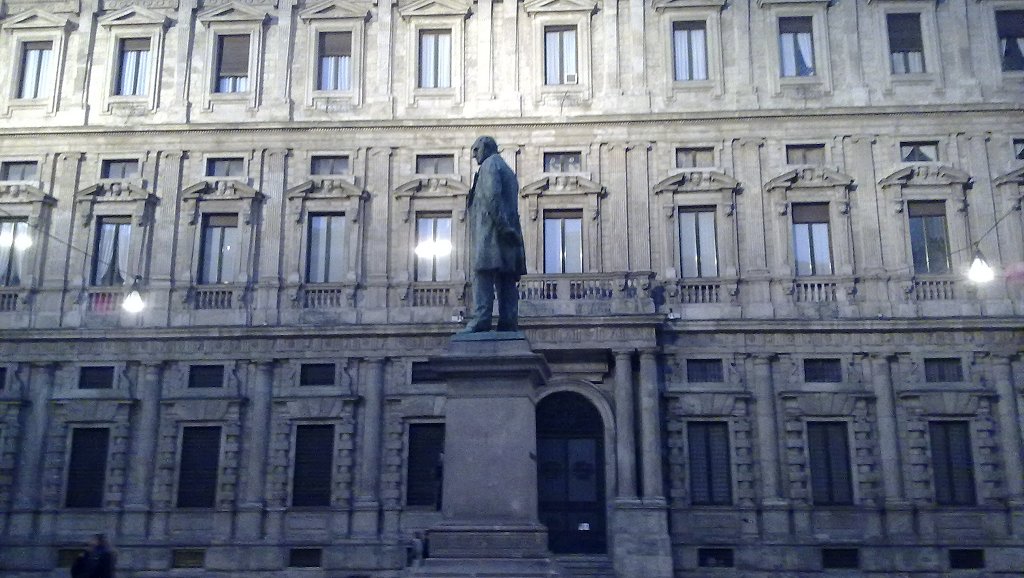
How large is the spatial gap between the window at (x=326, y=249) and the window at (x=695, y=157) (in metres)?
9.19

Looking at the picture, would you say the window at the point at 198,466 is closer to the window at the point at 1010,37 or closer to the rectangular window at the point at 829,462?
the rectangular window at the point at 829,462

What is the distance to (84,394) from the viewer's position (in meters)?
25.8

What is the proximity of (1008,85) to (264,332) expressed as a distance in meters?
20.5

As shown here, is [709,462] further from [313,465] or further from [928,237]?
[313,465]

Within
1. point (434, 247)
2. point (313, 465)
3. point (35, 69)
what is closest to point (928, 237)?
point (434, 247)

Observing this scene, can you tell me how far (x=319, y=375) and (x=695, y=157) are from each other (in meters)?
11.5

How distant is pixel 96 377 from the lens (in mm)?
26109

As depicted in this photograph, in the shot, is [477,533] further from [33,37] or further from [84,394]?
[33,37]

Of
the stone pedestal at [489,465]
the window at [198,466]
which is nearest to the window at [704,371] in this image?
the window at [198,466]

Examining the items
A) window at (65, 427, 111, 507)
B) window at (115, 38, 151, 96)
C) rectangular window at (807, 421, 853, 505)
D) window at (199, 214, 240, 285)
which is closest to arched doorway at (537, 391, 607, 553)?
rectangular window at (807, 421, 853, 505)

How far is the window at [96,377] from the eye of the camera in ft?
85.5

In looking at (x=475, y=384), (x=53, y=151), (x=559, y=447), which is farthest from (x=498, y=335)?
(x=53, y=151)

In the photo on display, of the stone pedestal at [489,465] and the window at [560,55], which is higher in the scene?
the window at [560,55]

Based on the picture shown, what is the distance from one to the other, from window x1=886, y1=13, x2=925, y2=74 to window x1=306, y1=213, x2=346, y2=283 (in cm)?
1555
